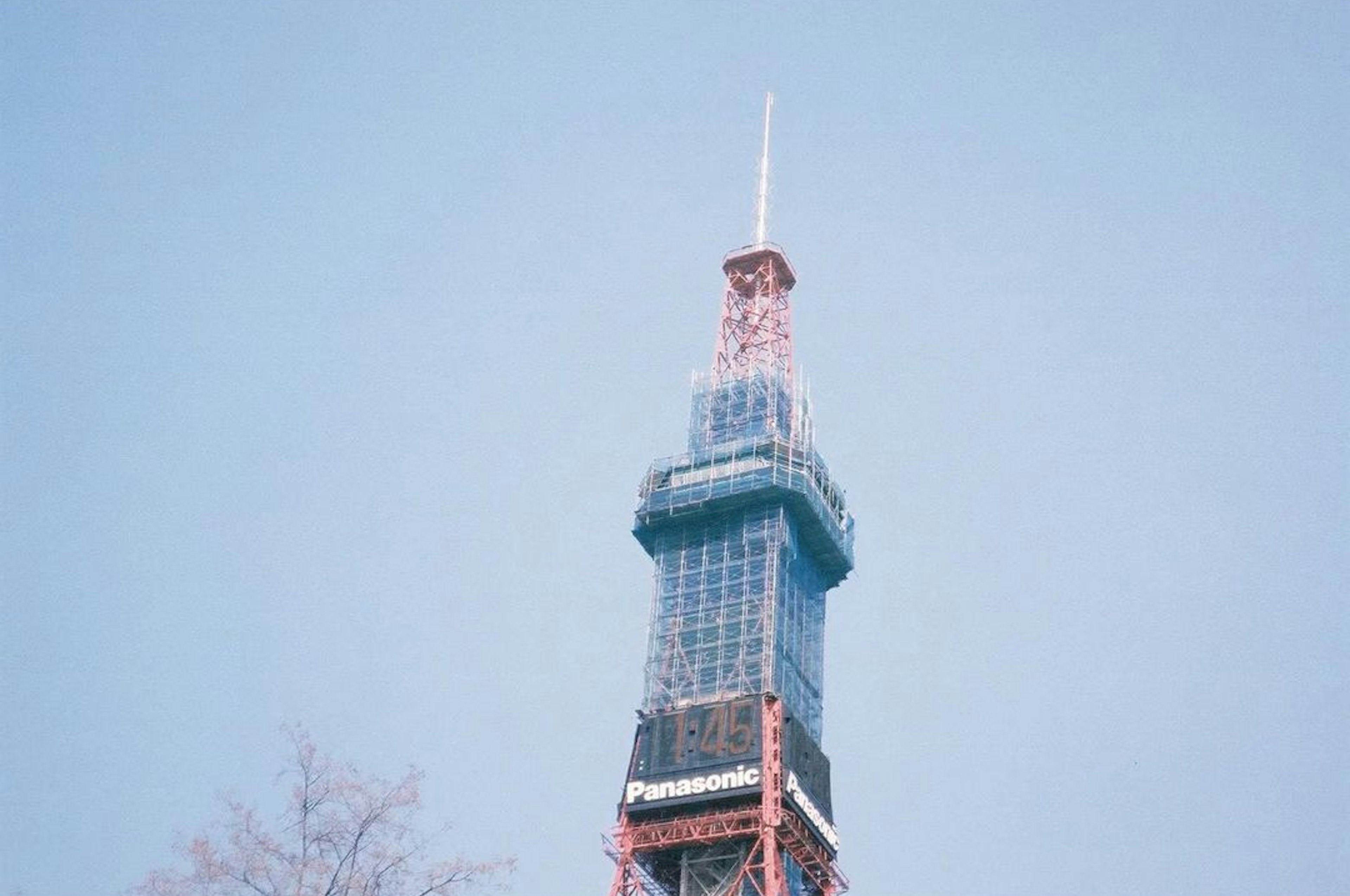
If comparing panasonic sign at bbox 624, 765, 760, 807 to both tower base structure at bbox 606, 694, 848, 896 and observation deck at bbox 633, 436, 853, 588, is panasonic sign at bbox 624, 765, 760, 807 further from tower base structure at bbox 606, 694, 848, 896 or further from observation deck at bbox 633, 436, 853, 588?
observation deck at bbox 633, 436, 853, 588

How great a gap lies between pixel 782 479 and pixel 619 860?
3556 centimetres

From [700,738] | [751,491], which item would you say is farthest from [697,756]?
[751,491]

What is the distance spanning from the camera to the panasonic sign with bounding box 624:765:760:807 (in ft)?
396

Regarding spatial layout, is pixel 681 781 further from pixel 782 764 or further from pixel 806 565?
pixel 806 565

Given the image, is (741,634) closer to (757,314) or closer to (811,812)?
(811,812)

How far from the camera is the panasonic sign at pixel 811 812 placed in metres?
122

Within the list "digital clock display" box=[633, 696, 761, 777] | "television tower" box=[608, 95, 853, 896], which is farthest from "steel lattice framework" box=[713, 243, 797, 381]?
"digital clock display" box=[633, 696, 761, 777]

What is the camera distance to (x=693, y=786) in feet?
400

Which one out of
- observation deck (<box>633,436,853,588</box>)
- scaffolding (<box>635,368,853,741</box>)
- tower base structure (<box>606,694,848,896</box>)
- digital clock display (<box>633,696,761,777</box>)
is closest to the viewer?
tower base structure (<box>606,694,848,896</box>)

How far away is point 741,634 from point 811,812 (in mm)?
16199

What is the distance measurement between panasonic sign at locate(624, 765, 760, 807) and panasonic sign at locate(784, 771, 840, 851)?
116 inches

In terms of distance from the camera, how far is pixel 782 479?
13975 centimetres

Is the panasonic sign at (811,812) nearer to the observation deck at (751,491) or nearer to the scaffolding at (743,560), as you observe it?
the scaffolding at (743,560)

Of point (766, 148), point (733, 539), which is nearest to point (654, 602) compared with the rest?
point (733, 539)
